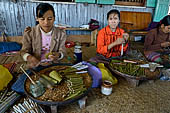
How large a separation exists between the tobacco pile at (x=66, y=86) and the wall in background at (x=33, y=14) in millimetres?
4351

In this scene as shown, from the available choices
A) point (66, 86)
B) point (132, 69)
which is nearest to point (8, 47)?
point (66, 86)

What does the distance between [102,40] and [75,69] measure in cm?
118

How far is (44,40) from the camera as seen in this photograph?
216 centimetres

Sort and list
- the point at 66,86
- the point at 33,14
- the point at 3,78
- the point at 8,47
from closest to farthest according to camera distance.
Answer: the point at 66,86
the point at 3,78
the point at 8,47
the point at 33,14

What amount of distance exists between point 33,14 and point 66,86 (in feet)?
15.7

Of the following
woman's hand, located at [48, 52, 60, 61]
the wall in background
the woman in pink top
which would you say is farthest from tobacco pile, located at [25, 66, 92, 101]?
the wall in background

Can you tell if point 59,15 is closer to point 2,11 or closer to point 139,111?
point 2,11

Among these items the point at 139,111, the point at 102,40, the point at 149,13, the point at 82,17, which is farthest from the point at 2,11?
the point at 149,13

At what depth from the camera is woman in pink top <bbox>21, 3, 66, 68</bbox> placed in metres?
1.85

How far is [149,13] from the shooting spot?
6.61 m

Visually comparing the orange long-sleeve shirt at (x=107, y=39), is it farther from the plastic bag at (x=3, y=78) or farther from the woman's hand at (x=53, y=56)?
the plastic bag at (x=3, y=78)

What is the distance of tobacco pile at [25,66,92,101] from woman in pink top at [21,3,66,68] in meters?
0.40

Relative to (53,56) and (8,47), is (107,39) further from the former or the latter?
(8,47)

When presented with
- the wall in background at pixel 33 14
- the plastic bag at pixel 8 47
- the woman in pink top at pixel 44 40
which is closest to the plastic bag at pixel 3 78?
the woman in pink top at pixel 44 40
